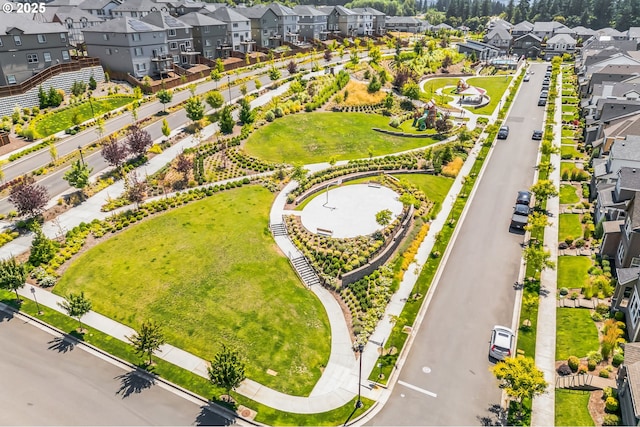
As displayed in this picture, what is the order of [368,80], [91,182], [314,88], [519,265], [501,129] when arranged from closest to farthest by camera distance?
[519,265] < [91,182] < [501,129] < [314,88] < [368,80]

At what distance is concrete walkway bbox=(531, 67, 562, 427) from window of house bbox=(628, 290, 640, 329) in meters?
4.98

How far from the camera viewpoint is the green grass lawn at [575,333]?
3014 cm

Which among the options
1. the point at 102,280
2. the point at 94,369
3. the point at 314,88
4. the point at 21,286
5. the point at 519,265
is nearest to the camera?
the point at 94,369

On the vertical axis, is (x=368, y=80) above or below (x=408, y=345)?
above

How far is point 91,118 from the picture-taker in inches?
2653

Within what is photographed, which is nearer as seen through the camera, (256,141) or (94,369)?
(94,369)

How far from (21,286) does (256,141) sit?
118 feet

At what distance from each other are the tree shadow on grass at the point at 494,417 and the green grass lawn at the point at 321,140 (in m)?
40.0

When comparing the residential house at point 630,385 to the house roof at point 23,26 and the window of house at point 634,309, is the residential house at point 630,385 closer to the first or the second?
the window of house at point 634,309

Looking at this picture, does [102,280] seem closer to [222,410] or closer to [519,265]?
[222,410]

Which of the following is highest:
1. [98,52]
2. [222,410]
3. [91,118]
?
[98,52]

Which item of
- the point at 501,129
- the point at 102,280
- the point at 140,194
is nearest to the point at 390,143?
the point at 501,129

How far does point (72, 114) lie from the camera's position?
66.9 meters

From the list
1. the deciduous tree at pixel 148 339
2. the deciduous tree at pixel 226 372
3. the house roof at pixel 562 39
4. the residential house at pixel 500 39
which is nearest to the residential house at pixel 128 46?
the deciduous tree at pixel 148 339
